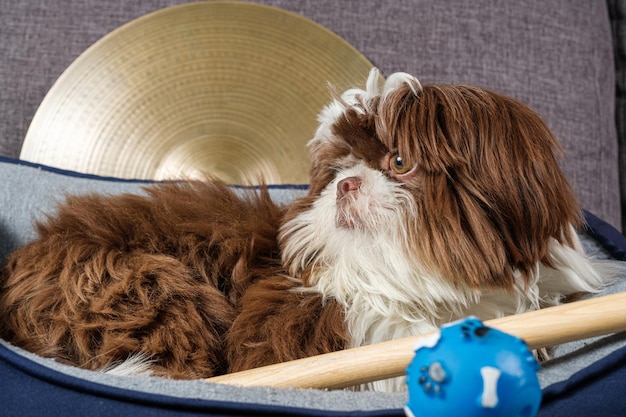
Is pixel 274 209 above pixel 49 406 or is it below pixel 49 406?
above

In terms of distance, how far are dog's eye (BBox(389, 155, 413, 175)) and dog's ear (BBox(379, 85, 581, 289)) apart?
0.05 ft

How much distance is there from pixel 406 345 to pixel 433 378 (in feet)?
0.81

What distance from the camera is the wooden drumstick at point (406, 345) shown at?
0.82 meters

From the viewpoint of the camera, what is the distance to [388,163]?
1021mm

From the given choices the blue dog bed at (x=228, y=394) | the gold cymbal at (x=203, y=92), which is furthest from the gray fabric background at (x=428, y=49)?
the blue dog bed at (x=228, y=394)

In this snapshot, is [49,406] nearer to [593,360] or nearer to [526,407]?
[526,407]

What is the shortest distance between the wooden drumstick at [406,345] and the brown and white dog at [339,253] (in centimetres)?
15

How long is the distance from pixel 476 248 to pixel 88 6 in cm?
162

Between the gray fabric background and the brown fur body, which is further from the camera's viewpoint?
the gray fabric background

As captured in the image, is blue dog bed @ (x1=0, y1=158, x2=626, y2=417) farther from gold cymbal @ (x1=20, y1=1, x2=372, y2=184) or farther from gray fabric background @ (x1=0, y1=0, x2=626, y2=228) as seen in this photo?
gray fabric background @ (x1=0, y1=0, x2=626, y2=228)

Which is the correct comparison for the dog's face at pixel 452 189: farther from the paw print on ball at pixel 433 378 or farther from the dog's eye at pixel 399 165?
the paw print on ball at pixel 433 378

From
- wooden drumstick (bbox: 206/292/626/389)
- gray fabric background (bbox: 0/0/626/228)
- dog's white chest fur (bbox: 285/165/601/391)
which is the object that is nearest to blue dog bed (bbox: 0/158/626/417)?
wooden drumstick (bbox: 206/292/626/389)

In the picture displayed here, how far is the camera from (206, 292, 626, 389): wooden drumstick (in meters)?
0.82

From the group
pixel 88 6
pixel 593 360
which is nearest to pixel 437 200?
pixel 593 360
